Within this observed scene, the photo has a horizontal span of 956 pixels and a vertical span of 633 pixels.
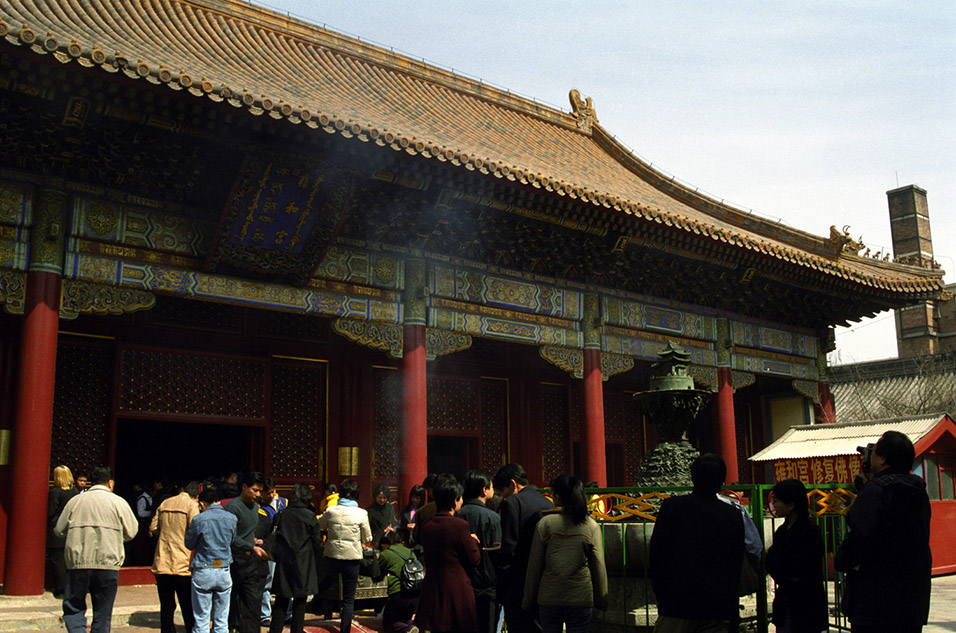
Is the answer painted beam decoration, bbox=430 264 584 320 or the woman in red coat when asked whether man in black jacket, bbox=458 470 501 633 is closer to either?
the woman in red coat

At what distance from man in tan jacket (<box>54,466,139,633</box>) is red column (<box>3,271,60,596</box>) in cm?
168

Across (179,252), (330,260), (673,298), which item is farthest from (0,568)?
(673,298)

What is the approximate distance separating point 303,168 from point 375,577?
3.76m

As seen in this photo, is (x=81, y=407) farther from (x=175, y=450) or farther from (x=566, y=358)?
(x=566, y=358)

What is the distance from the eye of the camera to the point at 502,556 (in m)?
5.16

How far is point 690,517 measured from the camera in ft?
13.0

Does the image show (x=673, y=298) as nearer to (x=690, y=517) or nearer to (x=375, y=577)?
(x=375, y=577)

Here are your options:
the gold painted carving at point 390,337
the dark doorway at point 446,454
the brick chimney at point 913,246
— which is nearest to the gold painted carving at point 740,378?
the dark doorway at point 446,454

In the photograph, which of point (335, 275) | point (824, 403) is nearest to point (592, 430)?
point (335, 275)

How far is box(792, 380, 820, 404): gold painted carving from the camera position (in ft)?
49.4

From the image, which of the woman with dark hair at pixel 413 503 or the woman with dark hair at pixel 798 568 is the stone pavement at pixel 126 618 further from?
the woman with dark hair at pixel 798 568

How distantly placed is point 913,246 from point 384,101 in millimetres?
29160

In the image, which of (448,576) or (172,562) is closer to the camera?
(448,576)

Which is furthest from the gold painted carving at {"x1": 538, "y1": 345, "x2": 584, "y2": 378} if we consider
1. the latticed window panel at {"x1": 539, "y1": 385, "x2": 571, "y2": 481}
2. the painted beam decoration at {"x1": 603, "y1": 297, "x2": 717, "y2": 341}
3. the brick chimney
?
the brick chimney
